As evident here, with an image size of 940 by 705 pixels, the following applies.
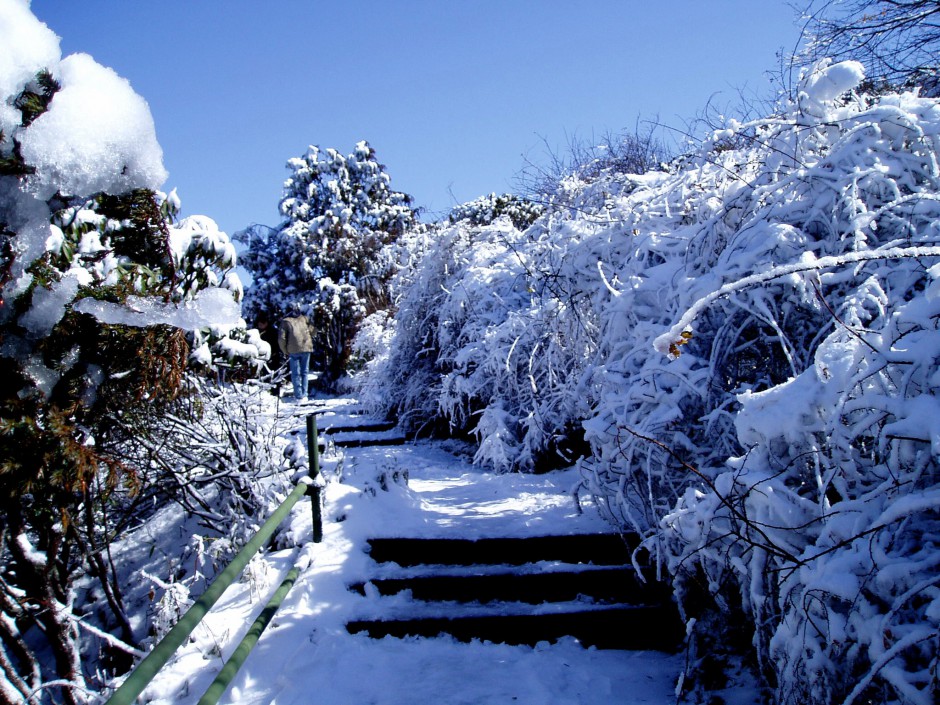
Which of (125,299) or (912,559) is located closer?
(912,559)

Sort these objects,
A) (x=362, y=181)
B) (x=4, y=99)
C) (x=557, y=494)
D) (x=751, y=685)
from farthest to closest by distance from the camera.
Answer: (x=362, y=181) < (x=557, y=494) < (x=751, y=685) < (x=4, y=99)

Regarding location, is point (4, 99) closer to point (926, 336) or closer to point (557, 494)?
point (926, 336)

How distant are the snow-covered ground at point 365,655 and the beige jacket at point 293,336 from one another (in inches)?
283

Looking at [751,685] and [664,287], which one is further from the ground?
[664,287]

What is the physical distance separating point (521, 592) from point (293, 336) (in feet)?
28.0

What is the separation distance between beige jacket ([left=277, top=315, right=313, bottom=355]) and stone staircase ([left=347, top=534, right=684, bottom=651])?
306 inches

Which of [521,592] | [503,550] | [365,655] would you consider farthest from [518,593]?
[365,655]

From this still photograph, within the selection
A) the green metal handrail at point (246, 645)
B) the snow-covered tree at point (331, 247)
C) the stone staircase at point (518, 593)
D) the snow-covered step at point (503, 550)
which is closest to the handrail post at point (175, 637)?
the green metal handrail at point (246, 645)

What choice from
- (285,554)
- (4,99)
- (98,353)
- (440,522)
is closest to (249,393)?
(285,554)

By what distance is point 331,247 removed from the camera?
20.7 m

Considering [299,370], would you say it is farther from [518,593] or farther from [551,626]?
[551,626]

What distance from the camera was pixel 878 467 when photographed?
5.55 feet

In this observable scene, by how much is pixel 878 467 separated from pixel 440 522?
2974 mm

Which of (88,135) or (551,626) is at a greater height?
(88,135)
